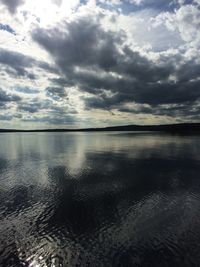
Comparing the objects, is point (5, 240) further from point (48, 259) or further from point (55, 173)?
point (55, 173)

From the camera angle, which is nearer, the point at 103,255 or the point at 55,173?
the point at 103,255

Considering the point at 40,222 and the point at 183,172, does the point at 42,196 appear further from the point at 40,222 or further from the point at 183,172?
the point at 183,172

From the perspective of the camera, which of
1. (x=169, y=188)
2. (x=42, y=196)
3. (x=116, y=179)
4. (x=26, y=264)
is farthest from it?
(x=116, y=179)

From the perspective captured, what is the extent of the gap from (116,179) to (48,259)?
101 feet

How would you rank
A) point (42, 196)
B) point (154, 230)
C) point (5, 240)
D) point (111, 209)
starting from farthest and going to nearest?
point (42, 196) < point (111, 209) < point (154, 230) < point (5, 240)

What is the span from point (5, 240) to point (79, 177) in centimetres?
2888

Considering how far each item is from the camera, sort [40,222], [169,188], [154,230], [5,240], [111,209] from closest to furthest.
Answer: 1. [5,240]
2. [154,230]
3. [40,222]
4. [111,209]
5. [169,188]

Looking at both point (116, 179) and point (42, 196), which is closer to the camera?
point (42, 196)

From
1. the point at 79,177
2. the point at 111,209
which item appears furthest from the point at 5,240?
the point at 79,177

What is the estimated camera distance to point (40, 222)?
2731 cm

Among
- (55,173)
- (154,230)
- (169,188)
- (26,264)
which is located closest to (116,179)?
(169,188)

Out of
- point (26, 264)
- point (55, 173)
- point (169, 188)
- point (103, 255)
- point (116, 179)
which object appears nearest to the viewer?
point (26, 264)

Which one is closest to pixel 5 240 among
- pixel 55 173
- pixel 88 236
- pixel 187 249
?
pixel 88 236

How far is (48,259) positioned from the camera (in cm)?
1984
